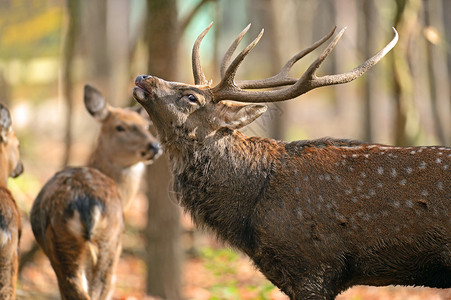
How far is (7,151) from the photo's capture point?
6.78 meters

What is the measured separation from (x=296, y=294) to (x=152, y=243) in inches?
163

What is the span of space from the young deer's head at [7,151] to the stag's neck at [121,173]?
1.14 meters

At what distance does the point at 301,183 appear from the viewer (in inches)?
207

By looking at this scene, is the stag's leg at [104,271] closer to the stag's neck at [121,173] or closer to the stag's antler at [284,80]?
the stag's neck at [121,173]

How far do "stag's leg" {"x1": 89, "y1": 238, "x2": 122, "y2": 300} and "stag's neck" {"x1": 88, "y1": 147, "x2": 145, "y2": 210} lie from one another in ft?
4.00

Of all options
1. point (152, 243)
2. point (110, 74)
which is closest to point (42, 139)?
point (110, 74)

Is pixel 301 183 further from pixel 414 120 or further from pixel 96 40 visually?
pixel 96 40

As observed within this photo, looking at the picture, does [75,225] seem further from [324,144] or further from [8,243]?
[324,144]

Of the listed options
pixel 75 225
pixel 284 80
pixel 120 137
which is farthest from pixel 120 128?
pixel 284 80

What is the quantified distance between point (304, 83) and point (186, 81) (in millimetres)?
11466

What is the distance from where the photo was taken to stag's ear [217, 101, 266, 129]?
17.9 ft

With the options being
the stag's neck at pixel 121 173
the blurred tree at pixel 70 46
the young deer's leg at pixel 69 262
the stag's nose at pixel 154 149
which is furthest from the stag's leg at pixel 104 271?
the blurred tree at pixel 70 46

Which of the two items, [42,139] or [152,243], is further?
[42,139]

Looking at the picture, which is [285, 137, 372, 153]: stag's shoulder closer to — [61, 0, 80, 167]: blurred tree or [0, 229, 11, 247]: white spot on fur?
[0, 229, 11, 247]: white spot on fur
